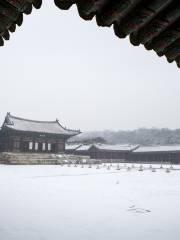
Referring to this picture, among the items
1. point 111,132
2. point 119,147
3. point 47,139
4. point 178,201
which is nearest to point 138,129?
point 111,132

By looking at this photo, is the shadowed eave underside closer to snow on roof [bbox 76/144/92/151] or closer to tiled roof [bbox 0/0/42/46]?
tiled roof [bbox 0/0/42/46]

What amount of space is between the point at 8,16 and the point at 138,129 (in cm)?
15394

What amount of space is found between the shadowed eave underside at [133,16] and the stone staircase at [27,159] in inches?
1334

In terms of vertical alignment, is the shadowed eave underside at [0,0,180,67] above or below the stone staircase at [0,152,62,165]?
above

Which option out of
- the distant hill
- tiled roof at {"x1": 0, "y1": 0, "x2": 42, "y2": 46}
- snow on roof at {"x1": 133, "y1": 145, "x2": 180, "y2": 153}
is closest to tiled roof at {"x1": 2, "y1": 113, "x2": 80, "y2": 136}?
snow on roof at {"x1": 133, "y1": 145, "x2": 180, "y2": 153}

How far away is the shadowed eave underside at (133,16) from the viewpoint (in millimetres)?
2535

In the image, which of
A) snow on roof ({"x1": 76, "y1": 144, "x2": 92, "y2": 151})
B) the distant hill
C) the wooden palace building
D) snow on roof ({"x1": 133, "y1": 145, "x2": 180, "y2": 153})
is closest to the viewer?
the wooden palace building

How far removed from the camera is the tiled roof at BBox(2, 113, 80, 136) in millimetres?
40244

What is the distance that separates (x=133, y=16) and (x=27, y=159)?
35389 mm

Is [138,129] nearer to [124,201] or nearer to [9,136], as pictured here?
[9,136]

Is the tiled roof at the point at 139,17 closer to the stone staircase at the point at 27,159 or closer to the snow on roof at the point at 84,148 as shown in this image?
the stone staircase at the point at 27,159

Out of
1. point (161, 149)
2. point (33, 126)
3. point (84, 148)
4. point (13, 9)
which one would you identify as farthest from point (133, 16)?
point (84, 148)

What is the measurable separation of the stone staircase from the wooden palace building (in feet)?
7.20

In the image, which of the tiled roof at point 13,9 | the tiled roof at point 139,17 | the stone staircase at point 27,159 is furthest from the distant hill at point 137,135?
the tiled roof at point 13,9
